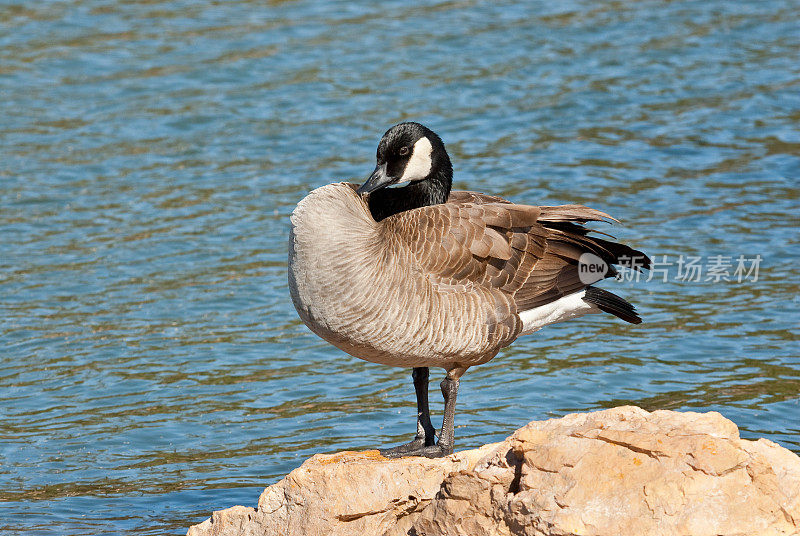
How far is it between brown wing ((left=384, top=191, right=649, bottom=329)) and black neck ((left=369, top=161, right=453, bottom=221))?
0.15 m

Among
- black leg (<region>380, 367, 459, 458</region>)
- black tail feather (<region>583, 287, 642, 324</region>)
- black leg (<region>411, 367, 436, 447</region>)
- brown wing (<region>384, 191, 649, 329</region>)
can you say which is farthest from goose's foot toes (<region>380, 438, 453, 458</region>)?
black tail feather (<region>583, 287, 642, 324</region>)

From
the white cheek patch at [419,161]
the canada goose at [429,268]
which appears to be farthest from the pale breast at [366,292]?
the white cheek patch at [419,161]

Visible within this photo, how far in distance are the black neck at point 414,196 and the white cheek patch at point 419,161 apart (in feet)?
0.29

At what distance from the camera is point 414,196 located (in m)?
7.08

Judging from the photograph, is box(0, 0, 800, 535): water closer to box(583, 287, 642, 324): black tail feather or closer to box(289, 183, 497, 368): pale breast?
box(583, 287, 642, 324): black tail feather

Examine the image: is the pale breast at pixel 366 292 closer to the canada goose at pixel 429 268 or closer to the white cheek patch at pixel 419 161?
the canada goose at pixel 429 268

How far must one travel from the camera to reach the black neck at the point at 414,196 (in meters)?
7.04

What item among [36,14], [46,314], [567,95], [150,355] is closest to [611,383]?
[150,355]

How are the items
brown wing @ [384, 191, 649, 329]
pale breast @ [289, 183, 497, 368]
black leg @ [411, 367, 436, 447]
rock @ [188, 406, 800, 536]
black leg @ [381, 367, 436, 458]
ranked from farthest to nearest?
black leg @ [411, 367, 436, 447] → black leg @ [381, 367, 436, 458] → brown wing @ [384, 191, 649, 329] → pale breast @ [289, 183, 497, 368] → rock @ [188, 406, 800, 536]

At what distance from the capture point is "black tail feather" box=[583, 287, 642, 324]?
718 cm

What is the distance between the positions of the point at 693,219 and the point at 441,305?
20.9 feet

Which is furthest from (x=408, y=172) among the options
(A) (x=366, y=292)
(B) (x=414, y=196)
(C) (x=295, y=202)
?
(C) (x=295, y=202)

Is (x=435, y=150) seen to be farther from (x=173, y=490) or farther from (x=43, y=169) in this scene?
(x=43, y=169)

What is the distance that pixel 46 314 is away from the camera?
410 inches
